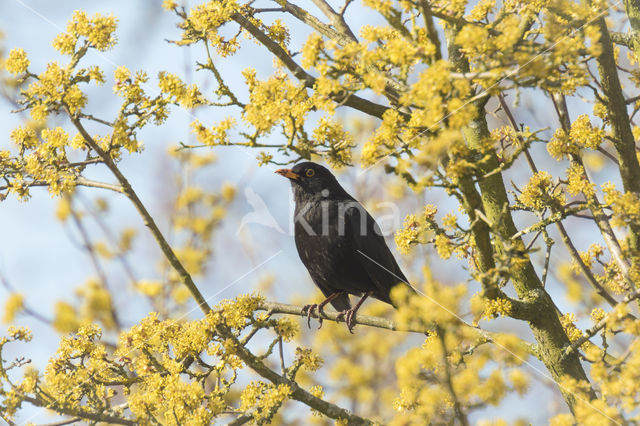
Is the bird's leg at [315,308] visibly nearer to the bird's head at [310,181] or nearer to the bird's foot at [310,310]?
the bird's foot at [310,310]

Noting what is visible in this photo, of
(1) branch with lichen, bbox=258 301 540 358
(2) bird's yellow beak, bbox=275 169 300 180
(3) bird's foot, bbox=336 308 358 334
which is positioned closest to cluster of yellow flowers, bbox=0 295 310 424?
(1) branch with lichen, bbox=258 301 540 358

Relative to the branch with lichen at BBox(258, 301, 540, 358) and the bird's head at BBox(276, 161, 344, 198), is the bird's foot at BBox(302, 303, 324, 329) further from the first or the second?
the bird's head at BBox(276, 161, 344, 198)

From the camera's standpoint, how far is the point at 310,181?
4355 millimetres

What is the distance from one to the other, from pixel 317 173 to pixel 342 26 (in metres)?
1.07

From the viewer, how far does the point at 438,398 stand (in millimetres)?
2055

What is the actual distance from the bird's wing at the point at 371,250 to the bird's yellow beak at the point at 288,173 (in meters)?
0.42

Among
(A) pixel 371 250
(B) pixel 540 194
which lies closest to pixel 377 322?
(A) pixel 371 250

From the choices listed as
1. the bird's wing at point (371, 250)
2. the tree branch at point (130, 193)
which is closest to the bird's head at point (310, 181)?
the bird's wing at point (371, 250)

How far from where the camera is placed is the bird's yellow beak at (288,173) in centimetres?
422

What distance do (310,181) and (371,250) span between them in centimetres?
64

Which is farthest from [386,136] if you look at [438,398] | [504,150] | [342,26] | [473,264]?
[342,26]

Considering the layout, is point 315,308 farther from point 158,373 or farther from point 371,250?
point 158,373

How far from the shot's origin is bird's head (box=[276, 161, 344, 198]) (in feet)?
14.2

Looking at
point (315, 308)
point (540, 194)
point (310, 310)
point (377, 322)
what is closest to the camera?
point (540, 194)
